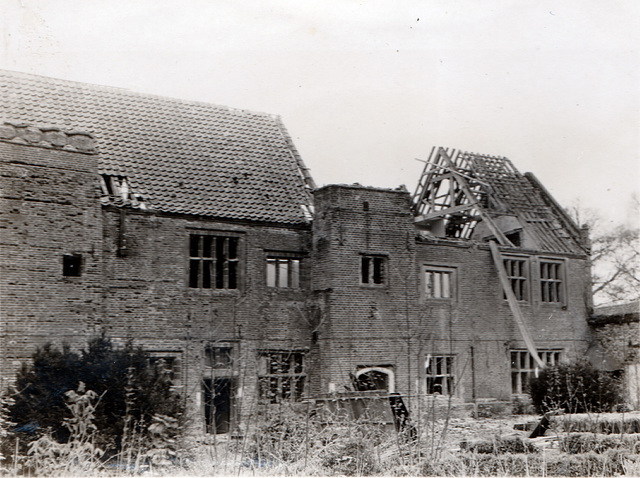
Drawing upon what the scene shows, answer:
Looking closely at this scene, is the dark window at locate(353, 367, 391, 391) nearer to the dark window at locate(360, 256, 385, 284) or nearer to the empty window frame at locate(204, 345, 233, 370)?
the dark window at locate(360, 256, 385, 284)

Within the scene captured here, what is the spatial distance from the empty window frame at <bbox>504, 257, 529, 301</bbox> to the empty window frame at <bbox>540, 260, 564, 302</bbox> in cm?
74

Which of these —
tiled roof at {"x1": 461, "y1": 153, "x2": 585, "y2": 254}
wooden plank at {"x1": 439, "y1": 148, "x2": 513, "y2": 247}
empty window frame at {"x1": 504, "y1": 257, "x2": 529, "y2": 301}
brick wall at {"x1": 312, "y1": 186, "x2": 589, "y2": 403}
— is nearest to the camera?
brick wall at {"x1": 312, "y1": 186, "x2": 589, "y2": 403}

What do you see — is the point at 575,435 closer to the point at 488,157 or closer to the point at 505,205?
the point at 505,205

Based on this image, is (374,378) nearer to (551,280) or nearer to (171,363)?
(171,363)

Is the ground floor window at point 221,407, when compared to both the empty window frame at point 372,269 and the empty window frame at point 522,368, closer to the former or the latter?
the empty window frame at point 372,269

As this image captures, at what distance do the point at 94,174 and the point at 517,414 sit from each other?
14.9 m

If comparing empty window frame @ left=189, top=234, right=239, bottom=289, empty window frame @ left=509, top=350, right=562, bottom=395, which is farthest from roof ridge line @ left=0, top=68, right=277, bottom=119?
empty window frame @ left=509, top=350, right=562, bottom=395

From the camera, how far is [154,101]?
2239 centimetres

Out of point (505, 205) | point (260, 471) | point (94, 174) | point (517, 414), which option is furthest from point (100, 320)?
point (505, 205)

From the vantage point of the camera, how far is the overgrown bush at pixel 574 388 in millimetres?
20531

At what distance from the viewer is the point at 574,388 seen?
67.4 ft

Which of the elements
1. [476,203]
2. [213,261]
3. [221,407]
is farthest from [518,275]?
[221,407]

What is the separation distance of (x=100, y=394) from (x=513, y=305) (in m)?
14.6

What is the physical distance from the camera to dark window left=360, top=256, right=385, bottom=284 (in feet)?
67.4
